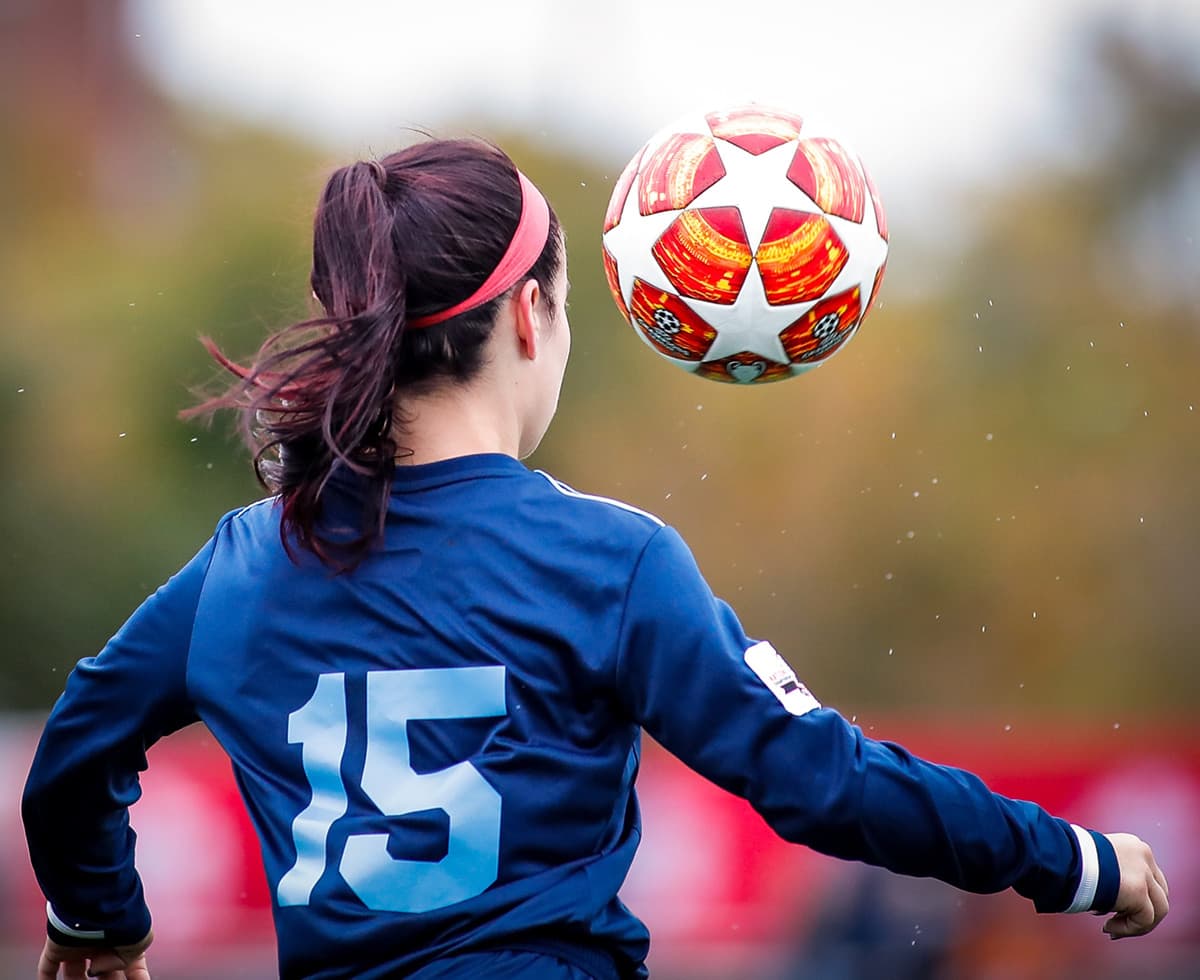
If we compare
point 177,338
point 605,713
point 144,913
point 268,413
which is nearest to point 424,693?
point 605,713

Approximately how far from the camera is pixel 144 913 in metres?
2.77

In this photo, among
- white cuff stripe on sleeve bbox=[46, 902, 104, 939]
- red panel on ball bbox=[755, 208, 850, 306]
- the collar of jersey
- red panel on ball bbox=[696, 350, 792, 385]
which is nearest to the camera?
the collar of jersey

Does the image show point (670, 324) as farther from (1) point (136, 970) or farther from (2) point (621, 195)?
(1) point (136, 970)

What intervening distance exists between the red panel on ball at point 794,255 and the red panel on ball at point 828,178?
4 cm

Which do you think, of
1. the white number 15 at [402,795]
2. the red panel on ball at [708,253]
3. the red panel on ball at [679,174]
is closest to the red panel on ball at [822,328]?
the red panel on ball at [708,253]

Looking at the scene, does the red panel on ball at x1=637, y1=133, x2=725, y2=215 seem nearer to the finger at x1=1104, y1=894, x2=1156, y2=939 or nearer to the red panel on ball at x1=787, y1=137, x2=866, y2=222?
the red panel on ball at x1=787, y1=137, x2=866, y2=222

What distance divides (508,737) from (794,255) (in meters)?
1.48

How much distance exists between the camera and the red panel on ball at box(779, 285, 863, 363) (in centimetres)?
330

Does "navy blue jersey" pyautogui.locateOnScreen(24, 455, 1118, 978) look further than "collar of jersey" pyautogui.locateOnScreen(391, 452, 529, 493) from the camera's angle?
No

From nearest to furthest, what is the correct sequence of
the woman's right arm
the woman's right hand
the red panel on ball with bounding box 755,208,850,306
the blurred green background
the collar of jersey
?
1. the woman's right arm
2. the collar of jersey
3. the woman's right hand
4. the red panel on ball with bounding box 755,208,850,306
5. the blurred green background

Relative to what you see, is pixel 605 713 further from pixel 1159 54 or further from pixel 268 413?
pixel 1159 54

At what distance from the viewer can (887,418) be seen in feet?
72.6

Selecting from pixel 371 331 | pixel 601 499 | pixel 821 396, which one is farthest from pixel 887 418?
pixel 371 331

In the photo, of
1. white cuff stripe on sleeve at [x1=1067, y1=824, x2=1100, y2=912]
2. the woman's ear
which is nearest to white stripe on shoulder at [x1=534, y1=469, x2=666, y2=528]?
the woman's ear
